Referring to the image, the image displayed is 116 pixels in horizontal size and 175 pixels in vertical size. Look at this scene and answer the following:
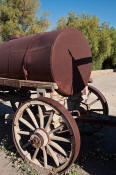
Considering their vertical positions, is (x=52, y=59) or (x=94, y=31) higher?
(x=94, y=31)

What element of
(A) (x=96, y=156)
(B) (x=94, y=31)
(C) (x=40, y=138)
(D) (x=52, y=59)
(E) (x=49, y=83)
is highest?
(B) (x=94, y=31)

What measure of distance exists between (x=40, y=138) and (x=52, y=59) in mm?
1367

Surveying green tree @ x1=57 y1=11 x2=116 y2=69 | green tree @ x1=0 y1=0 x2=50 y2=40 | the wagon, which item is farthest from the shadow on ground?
green tree @ x1=57 y1=11 x2=116 y2=69

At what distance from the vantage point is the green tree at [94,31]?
68.6ft

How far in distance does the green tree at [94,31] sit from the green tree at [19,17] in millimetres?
3490

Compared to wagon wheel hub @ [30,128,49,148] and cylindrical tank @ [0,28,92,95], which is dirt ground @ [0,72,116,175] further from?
cylindrical tank @ [0,28,92,95]

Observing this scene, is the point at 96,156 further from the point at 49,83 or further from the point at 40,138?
the point at 49,83

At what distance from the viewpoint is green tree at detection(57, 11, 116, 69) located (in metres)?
20.9

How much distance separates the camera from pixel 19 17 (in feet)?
63.2

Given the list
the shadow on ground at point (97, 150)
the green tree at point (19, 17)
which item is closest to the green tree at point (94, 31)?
the green tree at point (19, 17)

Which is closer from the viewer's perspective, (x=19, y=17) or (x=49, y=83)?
(x=49, y=83)

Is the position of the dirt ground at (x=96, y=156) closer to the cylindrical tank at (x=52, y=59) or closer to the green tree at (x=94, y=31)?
the cylindrical tank at (x=52, y=59)

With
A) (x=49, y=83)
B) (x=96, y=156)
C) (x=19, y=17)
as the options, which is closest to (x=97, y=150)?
(x=96, y=156)

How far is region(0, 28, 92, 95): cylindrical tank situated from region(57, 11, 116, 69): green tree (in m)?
17.8
